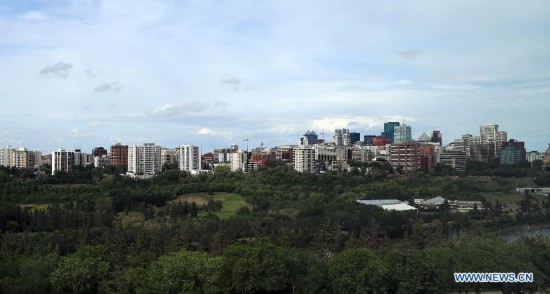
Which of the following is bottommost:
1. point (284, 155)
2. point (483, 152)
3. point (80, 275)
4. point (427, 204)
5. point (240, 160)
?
point (80, 275)

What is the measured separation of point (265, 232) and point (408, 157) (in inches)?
454

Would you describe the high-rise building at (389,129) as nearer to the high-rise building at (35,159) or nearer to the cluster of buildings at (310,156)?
the cluster of buildings at (310,156)

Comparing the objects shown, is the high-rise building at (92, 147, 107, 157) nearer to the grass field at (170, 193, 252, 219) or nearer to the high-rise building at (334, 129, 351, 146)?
the high-rise building at (334, 129, 351, 146)

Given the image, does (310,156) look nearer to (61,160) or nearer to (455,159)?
(455,159)

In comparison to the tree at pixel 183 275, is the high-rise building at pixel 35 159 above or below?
above

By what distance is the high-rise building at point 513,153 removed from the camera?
22.7m

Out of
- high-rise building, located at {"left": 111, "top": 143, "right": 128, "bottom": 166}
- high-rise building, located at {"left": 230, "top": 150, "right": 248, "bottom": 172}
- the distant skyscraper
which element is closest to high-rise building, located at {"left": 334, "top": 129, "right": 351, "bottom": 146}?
the distant skyscraper

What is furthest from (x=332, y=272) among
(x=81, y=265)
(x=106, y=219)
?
(x=106, y=219)

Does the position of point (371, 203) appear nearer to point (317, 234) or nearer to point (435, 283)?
point (317, 234)

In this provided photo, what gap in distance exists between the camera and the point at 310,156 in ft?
80.2

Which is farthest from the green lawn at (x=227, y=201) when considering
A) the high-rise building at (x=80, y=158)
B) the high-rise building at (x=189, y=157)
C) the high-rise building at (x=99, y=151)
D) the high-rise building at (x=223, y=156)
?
the high-rise building at (x=99, y=151)

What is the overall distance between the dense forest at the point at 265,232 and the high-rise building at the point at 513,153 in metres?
1.47

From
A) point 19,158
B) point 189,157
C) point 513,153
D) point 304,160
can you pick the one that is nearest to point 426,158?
point 513,153

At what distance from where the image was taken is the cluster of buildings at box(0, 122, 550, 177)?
2319 cm
